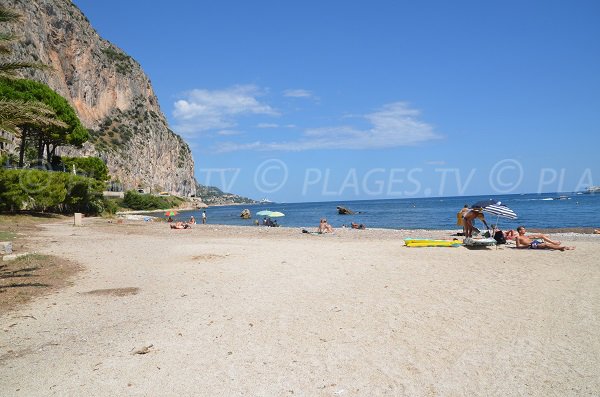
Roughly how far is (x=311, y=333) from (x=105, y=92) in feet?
424

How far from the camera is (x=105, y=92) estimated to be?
389ft

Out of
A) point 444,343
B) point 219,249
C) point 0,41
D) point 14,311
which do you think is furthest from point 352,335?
point 219,249

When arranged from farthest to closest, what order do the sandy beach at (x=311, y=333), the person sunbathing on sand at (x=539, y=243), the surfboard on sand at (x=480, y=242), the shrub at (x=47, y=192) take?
the shrub at (x=47, y=192), the surfboard on sand at (x=480, y=242), the person sunbathing on sand at (x=539, y=243), the sandy beach at (x=311, y=333)

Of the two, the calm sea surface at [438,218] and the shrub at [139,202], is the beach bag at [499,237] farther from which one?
the shrub at [139,202]

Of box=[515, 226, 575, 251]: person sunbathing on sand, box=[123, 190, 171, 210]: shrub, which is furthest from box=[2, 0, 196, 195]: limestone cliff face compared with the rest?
box=[515, 226, 575, 251]: person sunbathing on sand

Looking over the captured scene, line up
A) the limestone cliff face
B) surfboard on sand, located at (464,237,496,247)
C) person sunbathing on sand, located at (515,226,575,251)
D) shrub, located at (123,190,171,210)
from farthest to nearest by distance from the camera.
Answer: the limestone cliff face
shrub, located at (123,190,171,210)
surfboard on sand, located at (464,237,496,247)
person sunbathing on sand, located at (515,226,575,251)

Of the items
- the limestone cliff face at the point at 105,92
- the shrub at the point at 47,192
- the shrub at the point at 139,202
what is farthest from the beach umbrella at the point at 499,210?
the limestone cliff face at the point at 105,92

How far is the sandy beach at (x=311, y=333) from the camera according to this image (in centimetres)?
460

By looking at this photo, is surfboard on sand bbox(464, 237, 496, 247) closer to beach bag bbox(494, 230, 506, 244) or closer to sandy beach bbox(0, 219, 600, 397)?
beach bag bbox(494, 230, 506, 244)

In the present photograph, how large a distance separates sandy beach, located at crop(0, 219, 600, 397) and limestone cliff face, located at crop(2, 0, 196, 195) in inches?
3206

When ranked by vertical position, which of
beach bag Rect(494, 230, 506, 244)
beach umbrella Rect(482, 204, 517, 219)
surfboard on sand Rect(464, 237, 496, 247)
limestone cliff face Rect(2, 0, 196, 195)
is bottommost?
surfboard on sand Rect(464, 237, 496, 247)

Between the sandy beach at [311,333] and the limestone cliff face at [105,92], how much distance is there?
267 ft

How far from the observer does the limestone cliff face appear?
90312 millimetres

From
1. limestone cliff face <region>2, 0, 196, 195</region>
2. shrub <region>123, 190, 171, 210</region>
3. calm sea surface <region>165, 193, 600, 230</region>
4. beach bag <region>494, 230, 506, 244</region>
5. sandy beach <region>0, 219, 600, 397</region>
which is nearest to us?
sandy beach <region>0, 219, 600, 397</region>
